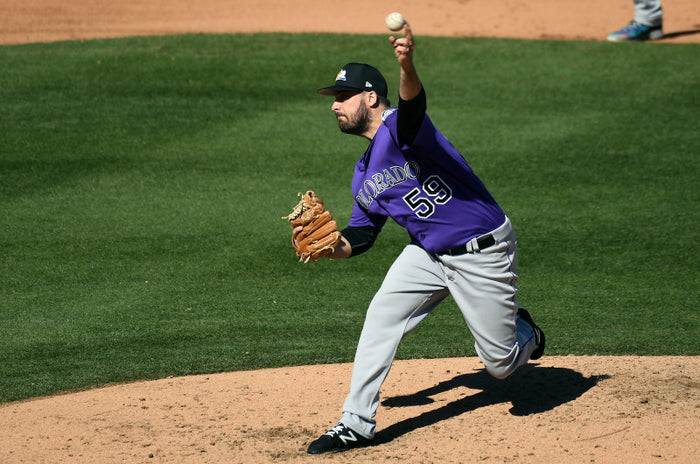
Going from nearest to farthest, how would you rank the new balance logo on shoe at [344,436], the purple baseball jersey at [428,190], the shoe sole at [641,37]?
the purple baseball jersey at [428,190]
the new balance logo on shoe at [344,436]
the shoe sole at [641,37]

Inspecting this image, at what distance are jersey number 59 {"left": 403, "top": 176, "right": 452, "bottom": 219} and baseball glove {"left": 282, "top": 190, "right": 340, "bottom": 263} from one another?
406mm

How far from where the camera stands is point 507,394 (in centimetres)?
495

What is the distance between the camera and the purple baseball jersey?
417cm

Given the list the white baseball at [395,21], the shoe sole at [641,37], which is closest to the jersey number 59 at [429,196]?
the white baseball at [395,21]

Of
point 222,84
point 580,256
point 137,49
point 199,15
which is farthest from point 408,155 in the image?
point 199,15

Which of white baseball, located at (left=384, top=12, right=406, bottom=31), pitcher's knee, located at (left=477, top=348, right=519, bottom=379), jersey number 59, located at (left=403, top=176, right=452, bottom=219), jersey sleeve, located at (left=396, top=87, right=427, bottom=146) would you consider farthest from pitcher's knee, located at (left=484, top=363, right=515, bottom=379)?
white baseball, located at (left=384, top=12, right=406, bottom=31)

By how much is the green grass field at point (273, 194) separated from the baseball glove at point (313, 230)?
1.49 m

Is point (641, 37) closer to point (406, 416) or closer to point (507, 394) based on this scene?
point (507, 394)

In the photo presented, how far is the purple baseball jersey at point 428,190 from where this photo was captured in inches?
164

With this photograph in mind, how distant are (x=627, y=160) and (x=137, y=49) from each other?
7.16 m

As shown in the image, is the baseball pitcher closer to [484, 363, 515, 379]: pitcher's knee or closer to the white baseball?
[484, 363, 515, 379]: pitcher's knee

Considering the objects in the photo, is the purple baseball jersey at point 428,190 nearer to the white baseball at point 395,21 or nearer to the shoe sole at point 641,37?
the white baseball at point 395,21

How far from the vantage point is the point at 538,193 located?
8836mm

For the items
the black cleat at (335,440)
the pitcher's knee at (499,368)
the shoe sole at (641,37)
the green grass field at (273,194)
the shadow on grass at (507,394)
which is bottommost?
the shadow on grass at (507,394)
